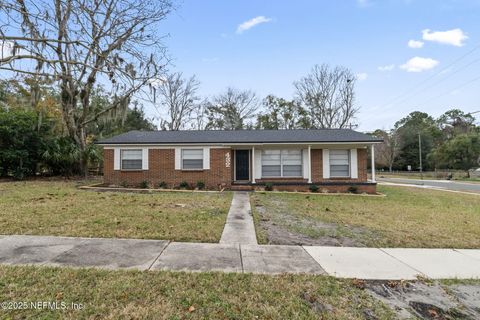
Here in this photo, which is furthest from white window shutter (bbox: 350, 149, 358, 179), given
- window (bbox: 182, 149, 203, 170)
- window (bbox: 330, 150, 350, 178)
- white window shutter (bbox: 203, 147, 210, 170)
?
window (bbox: 182, 149, 203, 170)

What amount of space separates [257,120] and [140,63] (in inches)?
1174

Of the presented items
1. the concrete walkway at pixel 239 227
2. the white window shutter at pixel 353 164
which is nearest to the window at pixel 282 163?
the white window shutter at pixel 353 164

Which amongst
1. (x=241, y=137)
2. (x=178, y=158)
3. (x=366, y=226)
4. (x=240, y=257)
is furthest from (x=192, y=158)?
(x=240, y=257)

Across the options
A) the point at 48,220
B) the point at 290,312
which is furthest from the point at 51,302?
the point at 48,220

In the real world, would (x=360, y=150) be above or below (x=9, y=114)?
below

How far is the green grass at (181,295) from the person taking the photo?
2.45 meters

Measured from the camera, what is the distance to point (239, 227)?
5781mm

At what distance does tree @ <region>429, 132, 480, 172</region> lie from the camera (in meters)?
33.4

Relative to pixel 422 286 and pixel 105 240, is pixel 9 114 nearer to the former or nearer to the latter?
pixel 105 240

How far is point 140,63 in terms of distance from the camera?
7.41 metres

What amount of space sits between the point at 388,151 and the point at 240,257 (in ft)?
178

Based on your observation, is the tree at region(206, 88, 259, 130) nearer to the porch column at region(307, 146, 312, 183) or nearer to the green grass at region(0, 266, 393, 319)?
the porch column at region(307, 146, 312, 183)

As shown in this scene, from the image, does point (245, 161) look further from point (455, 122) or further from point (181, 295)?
point (455, 122)

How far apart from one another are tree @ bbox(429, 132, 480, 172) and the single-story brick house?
30.4 meters
